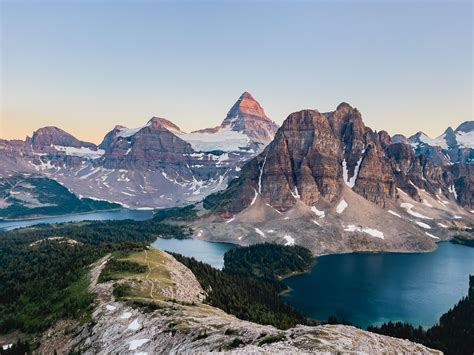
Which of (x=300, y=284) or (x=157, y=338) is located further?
(x=300, y=284)

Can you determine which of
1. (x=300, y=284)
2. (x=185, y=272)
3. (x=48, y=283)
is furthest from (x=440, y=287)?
(x=48, y=283)

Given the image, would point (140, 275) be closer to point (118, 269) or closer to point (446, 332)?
point (118, 269)

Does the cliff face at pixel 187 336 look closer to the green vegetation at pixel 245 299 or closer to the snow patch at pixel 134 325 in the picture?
the snow patch at pixel 134 325

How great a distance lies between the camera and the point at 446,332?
130 meters

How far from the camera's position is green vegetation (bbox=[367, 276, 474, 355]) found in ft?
389

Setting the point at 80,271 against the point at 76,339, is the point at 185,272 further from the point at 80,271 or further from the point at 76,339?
the point at 76,339

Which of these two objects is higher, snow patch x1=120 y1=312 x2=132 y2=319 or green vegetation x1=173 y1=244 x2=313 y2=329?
snow patch x1=120 y1=312 x2=132 y2=319

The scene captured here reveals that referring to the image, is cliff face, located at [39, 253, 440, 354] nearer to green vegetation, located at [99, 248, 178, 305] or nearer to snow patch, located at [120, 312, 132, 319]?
snow patch, located at [120, 312, 132, 319]

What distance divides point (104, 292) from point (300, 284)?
387ft

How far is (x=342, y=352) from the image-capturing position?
52.9 m

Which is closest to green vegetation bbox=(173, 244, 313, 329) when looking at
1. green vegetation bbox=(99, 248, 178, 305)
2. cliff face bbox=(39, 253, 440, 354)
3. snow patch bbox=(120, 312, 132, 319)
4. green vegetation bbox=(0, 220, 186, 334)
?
green vegetation bbox=(99, 248, 178, 305)

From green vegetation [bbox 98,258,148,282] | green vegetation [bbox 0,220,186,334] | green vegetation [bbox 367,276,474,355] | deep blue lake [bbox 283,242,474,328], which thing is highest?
green vegetation [bbox 98,258,148,282]

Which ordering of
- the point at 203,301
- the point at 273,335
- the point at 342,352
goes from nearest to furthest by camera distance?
the point at 342,352
the point at 273,335
the point at 203,301

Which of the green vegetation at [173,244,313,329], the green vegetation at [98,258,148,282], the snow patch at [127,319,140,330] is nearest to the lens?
the snow patch at [127,319,140,330]
